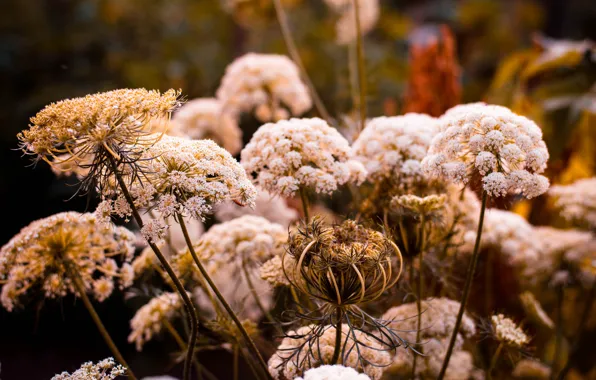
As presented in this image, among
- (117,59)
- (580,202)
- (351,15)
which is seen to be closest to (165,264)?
(580,202)

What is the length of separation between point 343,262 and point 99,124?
414 mm

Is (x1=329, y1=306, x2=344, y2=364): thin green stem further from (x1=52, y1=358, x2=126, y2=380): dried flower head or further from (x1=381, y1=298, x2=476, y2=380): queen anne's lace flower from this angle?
(x1=52, y1=358, x2=126, y2=380): dried flower head

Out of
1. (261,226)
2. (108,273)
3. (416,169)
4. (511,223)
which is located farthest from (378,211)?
(108,273)

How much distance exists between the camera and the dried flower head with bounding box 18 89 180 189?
71cm

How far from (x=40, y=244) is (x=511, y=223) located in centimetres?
121

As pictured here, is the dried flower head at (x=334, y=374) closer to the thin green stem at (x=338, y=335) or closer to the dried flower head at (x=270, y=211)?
the thin green stem at (x=338, y=335)

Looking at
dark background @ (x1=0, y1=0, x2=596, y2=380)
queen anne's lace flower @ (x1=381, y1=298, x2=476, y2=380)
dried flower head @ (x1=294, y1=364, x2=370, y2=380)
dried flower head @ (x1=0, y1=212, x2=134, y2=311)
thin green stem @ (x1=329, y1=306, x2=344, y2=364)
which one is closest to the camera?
dried flower head @ (x1=294, y1=364, x2=370, y2=380)

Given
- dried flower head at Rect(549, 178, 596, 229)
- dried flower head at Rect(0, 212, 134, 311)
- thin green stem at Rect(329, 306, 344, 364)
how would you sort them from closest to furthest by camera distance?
thin green stem at Rect(329, 306, 344, 364) → dried flower head at Rect(0, 212, 134, 311) → dried flower head at Rect(549, 178, 596, 229)

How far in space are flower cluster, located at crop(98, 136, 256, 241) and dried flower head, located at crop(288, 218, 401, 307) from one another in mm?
133

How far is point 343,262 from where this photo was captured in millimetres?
777

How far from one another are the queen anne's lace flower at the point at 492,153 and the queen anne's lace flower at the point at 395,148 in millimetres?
159

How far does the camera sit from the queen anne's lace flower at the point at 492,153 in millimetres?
863

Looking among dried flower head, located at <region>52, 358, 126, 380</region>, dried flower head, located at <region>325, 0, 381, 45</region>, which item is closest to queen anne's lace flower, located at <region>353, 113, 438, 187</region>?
dried flower head, located at <region>52, 358, 126, 380</region>

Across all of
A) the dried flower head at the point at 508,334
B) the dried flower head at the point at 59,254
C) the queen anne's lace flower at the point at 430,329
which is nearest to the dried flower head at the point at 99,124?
the dried flower head at the point at 59,254
